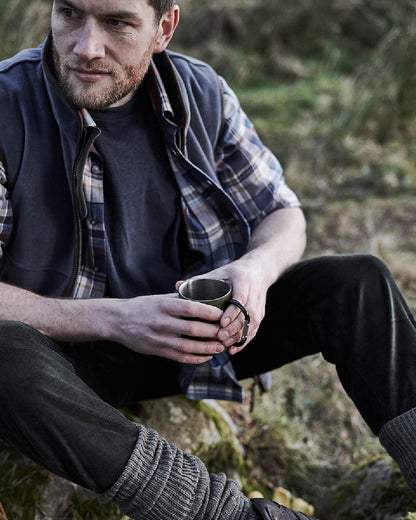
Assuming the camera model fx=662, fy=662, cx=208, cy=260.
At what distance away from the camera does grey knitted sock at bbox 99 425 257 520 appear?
5.67ft

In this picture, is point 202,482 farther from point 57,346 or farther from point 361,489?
point 361,489

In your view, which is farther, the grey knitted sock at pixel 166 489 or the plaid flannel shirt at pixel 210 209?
the plaid flannel shirt at pixel 210 209

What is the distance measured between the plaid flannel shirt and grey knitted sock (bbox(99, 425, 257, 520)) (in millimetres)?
611

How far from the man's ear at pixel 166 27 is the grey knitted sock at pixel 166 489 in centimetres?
136

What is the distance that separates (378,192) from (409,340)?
3324 millimetres

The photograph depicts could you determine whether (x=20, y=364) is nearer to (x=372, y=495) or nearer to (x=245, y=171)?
(x=245, y=171)

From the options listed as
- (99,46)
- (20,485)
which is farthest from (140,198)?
(20,485)

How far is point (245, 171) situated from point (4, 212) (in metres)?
0.95

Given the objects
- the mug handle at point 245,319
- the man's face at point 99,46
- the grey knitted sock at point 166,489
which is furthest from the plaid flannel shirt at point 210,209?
the grey knitted sock at point 166,489

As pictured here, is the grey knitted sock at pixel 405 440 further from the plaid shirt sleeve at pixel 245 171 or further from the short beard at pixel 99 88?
the short beard at pixel 99 88

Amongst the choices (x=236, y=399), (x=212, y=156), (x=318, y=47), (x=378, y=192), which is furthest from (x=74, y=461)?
(x=318, y=47)

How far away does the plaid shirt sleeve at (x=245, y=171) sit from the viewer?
257cm

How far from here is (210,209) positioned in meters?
2.47

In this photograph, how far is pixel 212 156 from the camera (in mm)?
2506
